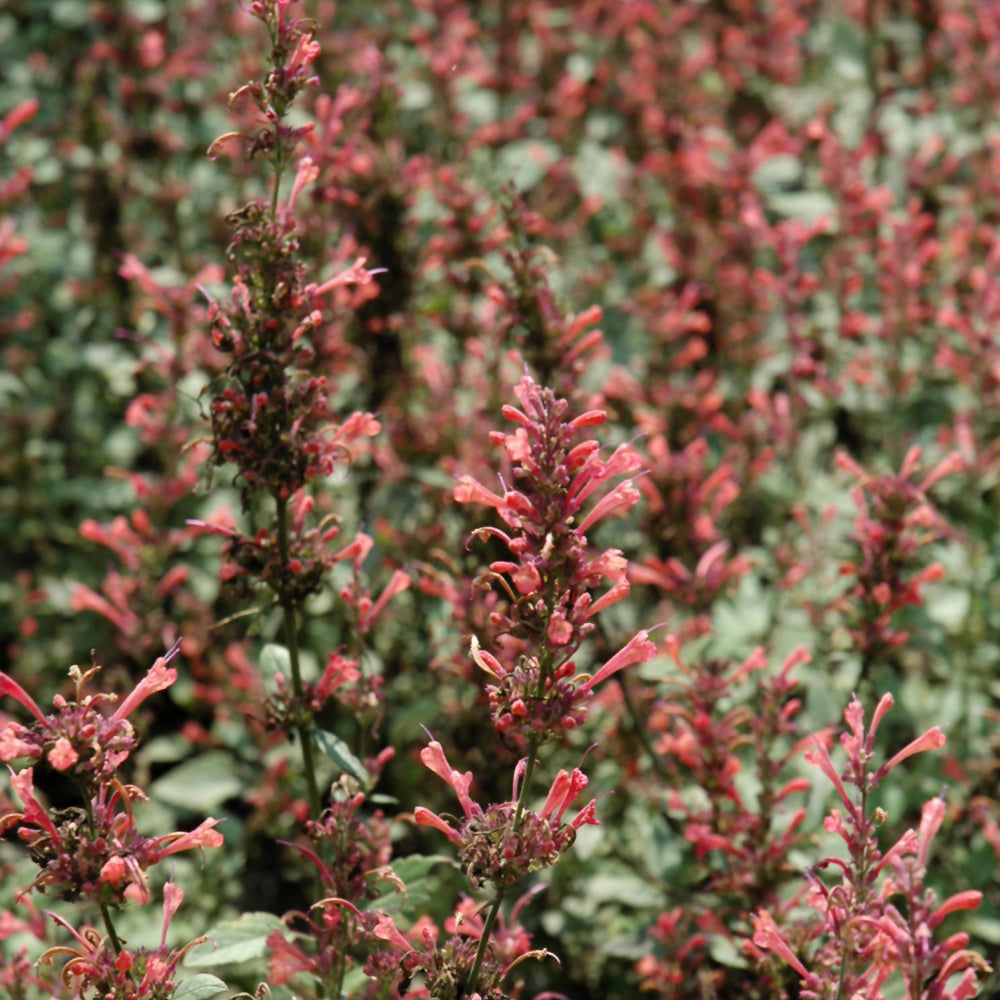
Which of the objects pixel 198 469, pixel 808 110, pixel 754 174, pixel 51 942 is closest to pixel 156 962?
pixel 51 942

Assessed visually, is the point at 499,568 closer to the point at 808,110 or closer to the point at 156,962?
the point at 156,962

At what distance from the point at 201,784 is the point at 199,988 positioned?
1.94 m

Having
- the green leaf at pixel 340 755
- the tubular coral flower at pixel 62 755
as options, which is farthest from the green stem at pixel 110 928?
the green leaf at pixel 340 755

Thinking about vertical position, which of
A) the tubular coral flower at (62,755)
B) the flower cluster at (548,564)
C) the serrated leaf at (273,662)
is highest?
the flower cluster at (548,564)

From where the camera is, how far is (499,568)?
253cm

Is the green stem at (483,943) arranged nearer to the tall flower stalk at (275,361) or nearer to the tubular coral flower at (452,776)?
the tubular coral flower at (452,776)

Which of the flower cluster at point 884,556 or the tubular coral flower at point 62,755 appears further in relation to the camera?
the flower cluster at point 884,556

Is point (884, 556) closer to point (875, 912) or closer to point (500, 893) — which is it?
point (875, 912)

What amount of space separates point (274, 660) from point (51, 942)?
1.29m

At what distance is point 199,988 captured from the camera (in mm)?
2750

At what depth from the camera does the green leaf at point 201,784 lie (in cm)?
452

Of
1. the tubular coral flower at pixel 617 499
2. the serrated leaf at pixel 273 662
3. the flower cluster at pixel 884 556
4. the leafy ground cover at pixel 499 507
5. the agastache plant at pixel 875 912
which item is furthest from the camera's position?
the flower cluster at pixel 884 556

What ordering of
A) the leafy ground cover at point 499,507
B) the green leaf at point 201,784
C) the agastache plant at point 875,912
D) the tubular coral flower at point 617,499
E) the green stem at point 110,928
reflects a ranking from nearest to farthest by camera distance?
the agastache plant at point 875,912, the green stem at point 110,928, the tubular coral flower at point 617,499, the leafy ground cover at point 499,507, the green leaf at point 201,784

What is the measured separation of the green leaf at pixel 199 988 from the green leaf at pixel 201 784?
177 cm
